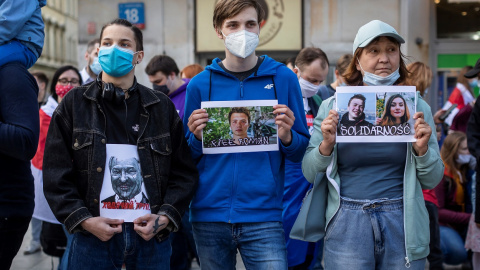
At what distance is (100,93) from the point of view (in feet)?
11.4

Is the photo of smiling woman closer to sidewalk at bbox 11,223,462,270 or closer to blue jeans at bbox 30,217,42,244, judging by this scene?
sidewalk at bbox 11,223,462,270

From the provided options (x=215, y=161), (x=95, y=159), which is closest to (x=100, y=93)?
(x=95, y=159)

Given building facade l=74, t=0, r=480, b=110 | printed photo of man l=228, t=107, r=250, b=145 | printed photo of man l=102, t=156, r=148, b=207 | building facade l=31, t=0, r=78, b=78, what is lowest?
printed photo of man l=102, t=156, r=148, b=207

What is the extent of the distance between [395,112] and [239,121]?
853 millimetres

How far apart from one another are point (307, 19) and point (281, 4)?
621mm

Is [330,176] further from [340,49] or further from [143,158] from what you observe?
[340,49]

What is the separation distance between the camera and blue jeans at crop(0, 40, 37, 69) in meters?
3.43

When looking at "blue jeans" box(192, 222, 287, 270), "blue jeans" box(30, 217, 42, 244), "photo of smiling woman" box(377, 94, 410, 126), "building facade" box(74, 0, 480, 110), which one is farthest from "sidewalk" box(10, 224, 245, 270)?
"building facade" box(74, 0, 480, 110)

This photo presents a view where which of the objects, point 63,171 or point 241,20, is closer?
point 63,171

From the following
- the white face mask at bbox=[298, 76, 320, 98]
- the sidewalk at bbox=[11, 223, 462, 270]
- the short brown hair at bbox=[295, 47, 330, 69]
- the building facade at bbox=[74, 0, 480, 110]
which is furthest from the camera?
the building facade at bbox=[74, 0, 480, 110]

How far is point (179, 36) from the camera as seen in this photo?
13602mm

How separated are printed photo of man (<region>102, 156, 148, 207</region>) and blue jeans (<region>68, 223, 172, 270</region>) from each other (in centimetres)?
15

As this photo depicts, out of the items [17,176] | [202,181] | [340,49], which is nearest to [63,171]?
[17,176]

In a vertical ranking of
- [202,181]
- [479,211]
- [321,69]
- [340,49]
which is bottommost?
[479,211]
